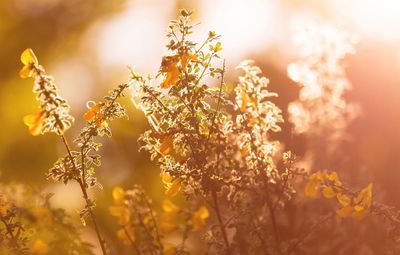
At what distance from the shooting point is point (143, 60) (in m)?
8.03

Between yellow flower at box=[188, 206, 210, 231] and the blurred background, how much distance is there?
41.1 inches

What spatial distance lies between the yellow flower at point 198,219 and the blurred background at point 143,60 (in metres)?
1.04

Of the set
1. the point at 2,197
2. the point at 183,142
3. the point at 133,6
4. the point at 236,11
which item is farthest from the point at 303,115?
the point at 133,6

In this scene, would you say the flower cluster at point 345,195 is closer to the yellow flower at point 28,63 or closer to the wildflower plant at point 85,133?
the wildflower plant at point 85,133

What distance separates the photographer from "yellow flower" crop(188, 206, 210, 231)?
11.2 feet

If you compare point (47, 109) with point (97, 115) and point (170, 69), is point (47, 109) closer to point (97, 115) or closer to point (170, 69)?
point (97, 115)

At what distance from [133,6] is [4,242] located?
9.04 m

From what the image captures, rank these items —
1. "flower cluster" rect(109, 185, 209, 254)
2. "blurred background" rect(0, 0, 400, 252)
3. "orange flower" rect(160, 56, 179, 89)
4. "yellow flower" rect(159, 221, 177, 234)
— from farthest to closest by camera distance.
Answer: "blurred background" rect(0, 0, 400, 252) → "yellow flower" rect(159, 221, 177, 234) → "flower cluster" rect(109, 185, 209, 254) → "orange flower" rect(160, 56, 179, 89)

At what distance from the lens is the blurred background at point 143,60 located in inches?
243

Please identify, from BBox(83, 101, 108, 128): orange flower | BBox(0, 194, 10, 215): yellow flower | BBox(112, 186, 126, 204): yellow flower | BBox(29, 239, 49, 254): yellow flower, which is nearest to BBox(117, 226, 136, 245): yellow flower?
BBox(112, 186, 126, 204): yellow flower

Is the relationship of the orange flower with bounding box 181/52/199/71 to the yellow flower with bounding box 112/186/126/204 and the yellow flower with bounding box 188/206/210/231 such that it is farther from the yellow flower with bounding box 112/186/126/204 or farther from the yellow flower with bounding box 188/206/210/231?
the yellow flower with bounding box 188/206/210/231

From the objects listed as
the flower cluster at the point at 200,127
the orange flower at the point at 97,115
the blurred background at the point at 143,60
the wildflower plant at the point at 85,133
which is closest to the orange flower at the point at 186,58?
the flower cluster at the point at 200,127

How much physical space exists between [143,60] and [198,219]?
16.0 ft

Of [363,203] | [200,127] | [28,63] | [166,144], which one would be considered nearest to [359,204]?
[363,203]
